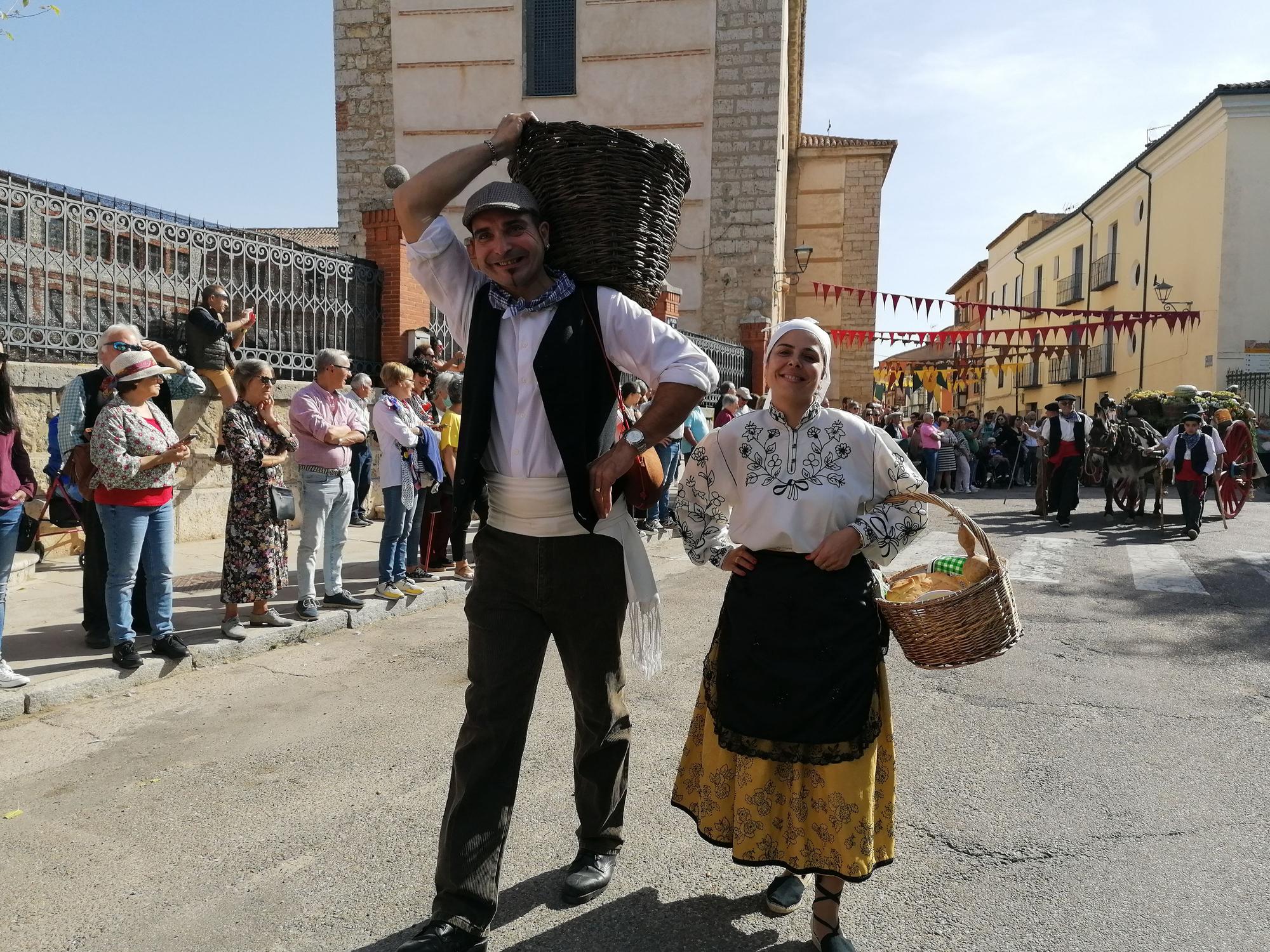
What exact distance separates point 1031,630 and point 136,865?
596 centimetres

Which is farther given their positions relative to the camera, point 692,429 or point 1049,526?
point 1049,526

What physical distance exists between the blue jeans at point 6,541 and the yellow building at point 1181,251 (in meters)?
27.9

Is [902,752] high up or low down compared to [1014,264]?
down

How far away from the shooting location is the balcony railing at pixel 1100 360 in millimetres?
33250

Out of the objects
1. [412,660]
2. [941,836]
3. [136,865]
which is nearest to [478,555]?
[136,865]

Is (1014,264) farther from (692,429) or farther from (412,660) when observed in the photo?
(412,660)

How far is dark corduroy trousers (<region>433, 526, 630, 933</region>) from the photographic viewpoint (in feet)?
8.60

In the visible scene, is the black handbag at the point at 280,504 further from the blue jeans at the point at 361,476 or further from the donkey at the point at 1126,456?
the donkey at the point at 1126,456

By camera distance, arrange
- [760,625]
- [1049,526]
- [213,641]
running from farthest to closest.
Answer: [1049,526], [213,641], [760,625]

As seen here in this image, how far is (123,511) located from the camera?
17.6 feet

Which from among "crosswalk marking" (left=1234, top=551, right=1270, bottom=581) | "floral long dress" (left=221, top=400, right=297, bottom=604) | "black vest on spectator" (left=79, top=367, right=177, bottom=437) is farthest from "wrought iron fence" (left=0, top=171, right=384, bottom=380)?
"crosswalk marking" (left=1234, top=551, right=1270, bottom=581)

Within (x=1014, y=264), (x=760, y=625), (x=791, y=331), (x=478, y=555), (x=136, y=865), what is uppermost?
(x=1014, y=264)

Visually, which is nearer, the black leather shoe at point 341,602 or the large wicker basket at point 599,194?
the large wicker basket at point 599,194

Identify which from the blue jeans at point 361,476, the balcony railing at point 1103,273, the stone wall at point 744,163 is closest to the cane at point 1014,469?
the stone wall at point 744,163
